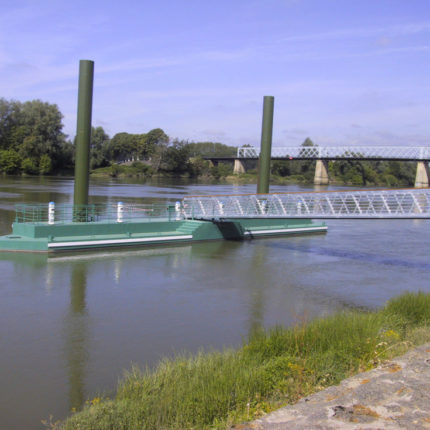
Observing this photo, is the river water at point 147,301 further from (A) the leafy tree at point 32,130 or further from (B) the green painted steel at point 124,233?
(A) the leafy tree at point 32,130

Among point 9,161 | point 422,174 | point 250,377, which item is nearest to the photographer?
point 250,377

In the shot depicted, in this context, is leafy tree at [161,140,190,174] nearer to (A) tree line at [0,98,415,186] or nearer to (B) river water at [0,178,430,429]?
(A) tree line at [0,98,415,186]

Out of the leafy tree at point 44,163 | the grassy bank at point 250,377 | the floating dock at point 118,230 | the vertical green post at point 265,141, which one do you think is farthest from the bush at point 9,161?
the grassy bank at point 250,377

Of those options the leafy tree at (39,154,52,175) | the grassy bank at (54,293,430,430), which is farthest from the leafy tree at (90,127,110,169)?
the grassy bank at (54,293,430,430)

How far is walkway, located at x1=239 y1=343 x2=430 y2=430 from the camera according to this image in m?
4.35

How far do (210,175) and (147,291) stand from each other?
79.9 meters

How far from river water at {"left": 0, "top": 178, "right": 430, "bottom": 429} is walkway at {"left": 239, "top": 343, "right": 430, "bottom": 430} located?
304 centimetres

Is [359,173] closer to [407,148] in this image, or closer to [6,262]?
[407,148]

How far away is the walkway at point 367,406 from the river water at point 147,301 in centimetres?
304

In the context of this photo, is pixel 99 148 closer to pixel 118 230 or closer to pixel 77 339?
pixel 118 230

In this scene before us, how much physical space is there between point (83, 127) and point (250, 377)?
1381 cm

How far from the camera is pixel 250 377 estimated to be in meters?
5.67

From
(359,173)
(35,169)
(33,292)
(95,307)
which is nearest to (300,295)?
(95,307)

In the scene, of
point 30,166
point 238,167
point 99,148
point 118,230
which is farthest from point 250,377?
point 238,167
